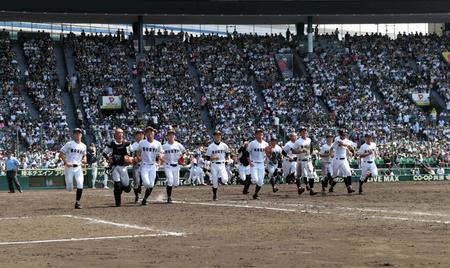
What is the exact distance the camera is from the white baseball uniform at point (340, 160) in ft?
92.9

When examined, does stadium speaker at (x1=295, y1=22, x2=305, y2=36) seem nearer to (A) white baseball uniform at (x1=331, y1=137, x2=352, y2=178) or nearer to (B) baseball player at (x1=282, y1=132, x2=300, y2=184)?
(B) baseball player at (x1=282, y1=132, x2=300, y2=184)

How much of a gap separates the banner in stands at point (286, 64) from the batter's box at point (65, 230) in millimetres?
46009

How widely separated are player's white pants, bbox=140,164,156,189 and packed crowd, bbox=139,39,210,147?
2730cm

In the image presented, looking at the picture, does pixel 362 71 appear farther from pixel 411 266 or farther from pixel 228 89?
pixel 411 266

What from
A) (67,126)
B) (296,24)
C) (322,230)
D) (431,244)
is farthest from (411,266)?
(296,24)

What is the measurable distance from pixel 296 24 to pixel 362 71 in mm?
7763

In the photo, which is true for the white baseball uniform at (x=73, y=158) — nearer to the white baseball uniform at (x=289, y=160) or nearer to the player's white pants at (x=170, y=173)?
the player's white pants at (x=170, y=173)

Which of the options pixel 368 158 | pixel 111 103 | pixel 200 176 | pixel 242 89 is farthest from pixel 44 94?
pixel 368 158

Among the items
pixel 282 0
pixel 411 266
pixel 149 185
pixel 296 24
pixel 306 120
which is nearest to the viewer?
pixel 411 266

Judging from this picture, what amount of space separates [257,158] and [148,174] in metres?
4.47

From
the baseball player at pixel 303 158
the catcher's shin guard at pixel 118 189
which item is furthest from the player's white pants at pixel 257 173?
the catcher's shin guard at pixel 118 189

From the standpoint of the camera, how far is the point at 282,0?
64.4 meters

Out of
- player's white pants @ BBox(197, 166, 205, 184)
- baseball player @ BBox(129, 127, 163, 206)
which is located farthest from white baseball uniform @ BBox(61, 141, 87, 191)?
player's white pants @ BBox(197, 166, 205, 184)

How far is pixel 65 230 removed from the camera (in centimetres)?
1605
